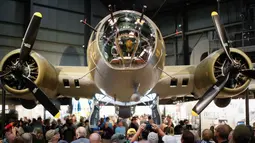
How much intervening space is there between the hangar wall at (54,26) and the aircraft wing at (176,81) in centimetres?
1360

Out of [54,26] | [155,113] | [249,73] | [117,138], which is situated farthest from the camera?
[54,26]

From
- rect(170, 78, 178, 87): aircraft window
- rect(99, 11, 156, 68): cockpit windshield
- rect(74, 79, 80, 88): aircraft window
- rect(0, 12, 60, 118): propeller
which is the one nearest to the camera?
rect(99, 11, 156, 68): cockpit windshield

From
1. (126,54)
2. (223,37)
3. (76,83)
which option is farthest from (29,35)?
(223,37)

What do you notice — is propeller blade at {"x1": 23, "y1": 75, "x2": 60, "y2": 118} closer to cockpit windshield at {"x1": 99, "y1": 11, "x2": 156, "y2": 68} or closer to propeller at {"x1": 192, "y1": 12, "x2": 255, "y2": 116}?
cockpit windshield at {"x1": 99, "y1": 11, "x2": 156, "y2": 68}

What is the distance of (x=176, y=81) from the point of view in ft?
35.8

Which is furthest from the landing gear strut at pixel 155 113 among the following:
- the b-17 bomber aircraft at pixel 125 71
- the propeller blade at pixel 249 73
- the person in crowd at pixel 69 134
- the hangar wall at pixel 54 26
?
the hangar wall at pixel 54 26

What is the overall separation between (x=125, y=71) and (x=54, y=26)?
17476 mm

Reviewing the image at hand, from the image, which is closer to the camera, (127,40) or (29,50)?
(127,40)

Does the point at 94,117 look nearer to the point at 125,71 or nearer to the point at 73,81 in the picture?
the point at 73,81

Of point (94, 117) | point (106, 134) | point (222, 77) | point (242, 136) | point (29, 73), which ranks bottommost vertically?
point (106, 134)

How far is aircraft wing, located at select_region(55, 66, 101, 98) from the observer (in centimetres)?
1068

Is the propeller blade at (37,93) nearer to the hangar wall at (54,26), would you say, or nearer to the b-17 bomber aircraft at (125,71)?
the b-17 bomber aircraft at (125,71)

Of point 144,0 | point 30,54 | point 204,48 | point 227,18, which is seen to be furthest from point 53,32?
point 30,54

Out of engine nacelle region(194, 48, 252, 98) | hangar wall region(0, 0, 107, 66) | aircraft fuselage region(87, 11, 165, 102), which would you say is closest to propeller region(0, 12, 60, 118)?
aircraft fuselage region(87, 11, 165, 102)
